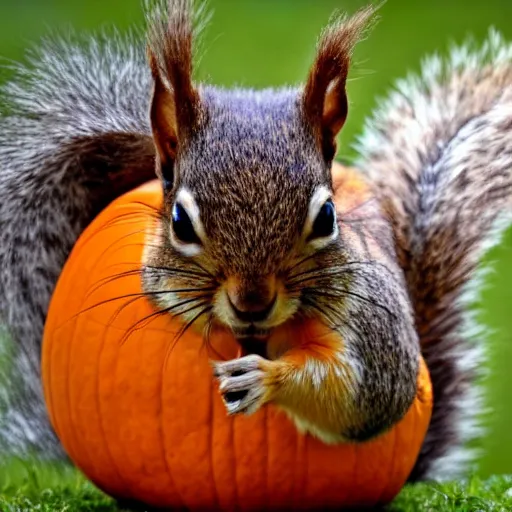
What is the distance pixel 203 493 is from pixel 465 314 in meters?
0.64

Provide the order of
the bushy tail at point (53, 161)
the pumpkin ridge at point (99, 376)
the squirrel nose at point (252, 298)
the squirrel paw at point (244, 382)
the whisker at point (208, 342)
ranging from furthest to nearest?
the bushy tail at point (53, 161) < the pumpkin ridge at point (99, 376) < the whisker at point (208, 342) < the squirrel paw at point (244, 382) < the squirrel nose at point (252, 298)

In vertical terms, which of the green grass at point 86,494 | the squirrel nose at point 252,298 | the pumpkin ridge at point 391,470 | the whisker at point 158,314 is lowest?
the green grass at point 86,494

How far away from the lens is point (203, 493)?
198cm

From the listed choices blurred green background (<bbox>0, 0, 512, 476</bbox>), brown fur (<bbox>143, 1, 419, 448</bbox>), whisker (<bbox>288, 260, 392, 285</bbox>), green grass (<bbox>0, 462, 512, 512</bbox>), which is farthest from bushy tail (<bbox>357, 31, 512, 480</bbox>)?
blurred green background (<bbox>0, 0, 512, 476</bbox>)

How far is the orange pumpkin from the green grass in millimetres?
85

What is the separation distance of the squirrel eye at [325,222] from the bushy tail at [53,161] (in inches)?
20.6

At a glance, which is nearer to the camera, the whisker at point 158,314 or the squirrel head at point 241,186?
the squirrel head at point 241,186

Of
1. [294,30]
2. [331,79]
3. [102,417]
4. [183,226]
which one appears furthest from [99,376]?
[294,30]

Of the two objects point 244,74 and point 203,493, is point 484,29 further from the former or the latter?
point 203,493

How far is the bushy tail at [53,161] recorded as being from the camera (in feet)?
7.16

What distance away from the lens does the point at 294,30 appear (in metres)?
4.54

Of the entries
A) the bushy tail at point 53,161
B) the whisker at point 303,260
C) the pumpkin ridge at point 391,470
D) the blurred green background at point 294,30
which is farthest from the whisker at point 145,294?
the blurred green background at point 294,30

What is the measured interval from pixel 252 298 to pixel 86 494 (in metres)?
0.81

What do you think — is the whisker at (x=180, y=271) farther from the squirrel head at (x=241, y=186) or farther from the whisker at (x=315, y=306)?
the whisker at (x=315, y=306)
